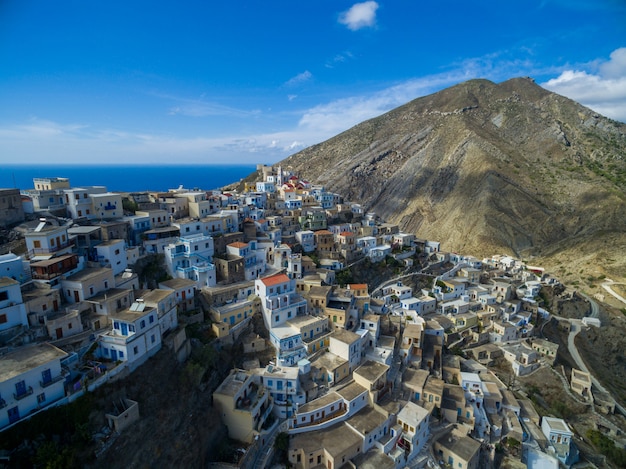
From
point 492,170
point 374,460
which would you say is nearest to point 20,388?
point 374,460

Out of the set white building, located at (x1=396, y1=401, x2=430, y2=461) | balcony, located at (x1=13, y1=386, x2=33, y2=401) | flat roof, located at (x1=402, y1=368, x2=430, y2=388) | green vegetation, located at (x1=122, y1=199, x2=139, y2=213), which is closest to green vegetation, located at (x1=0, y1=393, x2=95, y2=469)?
balcony, located at (x1=13, y1=386, x2=33, y2=401)

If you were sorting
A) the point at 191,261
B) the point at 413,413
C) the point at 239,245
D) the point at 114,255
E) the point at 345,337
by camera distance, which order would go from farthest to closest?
the point at 239,245
the point at 191,261
the point at 345,337
the point at 114,255
the point at 413,413

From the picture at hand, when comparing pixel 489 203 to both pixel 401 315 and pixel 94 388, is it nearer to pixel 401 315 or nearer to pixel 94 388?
pixel 401 315

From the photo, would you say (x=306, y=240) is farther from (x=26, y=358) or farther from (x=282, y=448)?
(x=26, y=358)

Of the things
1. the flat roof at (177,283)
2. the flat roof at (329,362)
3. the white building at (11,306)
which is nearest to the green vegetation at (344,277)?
the flat roof at (329,362)

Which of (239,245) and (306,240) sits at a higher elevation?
(239,245)

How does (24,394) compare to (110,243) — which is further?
(110,243)

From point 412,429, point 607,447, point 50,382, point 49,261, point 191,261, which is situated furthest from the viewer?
point 191,261

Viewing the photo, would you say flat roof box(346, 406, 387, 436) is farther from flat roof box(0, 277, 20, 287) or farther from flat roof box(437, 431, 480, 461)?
flat roof box(0, 277, 20, 287)

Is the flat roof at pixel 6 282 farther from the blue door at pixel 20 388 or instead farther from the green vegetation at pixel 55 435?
the green vegetation at pixel 55 435
